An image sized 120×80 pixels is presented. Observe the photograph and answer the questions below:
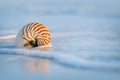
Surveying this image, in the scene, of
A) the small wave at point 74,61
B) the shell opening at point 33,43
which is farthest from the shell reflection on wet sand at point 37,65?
the shell opening at point 33,43

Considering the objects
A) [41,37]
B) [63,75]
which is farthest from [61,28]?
[63,75]

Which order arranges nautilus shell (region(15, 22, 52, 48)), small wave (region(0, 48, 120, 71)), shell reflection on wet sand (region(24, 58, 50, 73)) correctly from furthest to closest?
1. nautilus shell (region(15, 22, 52, 48))
2. shell reflection on wet sand (region(24, 58, 50, 73))
3. small wave (region(0, 48, 120, 71))

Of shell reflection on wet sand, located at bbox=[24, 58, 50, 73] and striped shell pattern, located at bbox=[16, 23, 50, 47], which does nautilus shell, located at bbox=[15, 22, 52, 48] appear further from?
shell reflection on wet sand, located at bbox=[24, 58, 50, 73]

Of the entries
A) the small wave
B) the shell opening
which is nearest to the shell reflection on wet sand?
the small wave

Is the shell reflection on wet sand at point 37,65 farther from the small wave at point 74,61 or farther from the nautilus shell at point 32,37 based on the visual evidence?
the nautilus shell at point 32,37

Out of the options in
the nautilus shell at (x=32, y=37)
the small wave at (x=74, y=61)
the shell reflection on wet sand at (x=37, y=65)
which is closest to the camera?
the small wave at (x=74, y=61)

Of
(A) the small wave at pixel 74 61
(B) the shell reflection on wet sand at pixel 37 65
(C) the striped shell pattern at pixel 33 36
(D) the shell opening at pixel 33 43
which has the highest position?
(C) the striped shell pattern at pixel 33 36

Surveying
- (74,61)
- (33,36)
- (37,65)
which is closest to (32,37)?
(33,36)

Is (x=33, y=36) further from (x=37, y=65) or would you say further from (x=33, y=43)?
(x=37, y=65)
